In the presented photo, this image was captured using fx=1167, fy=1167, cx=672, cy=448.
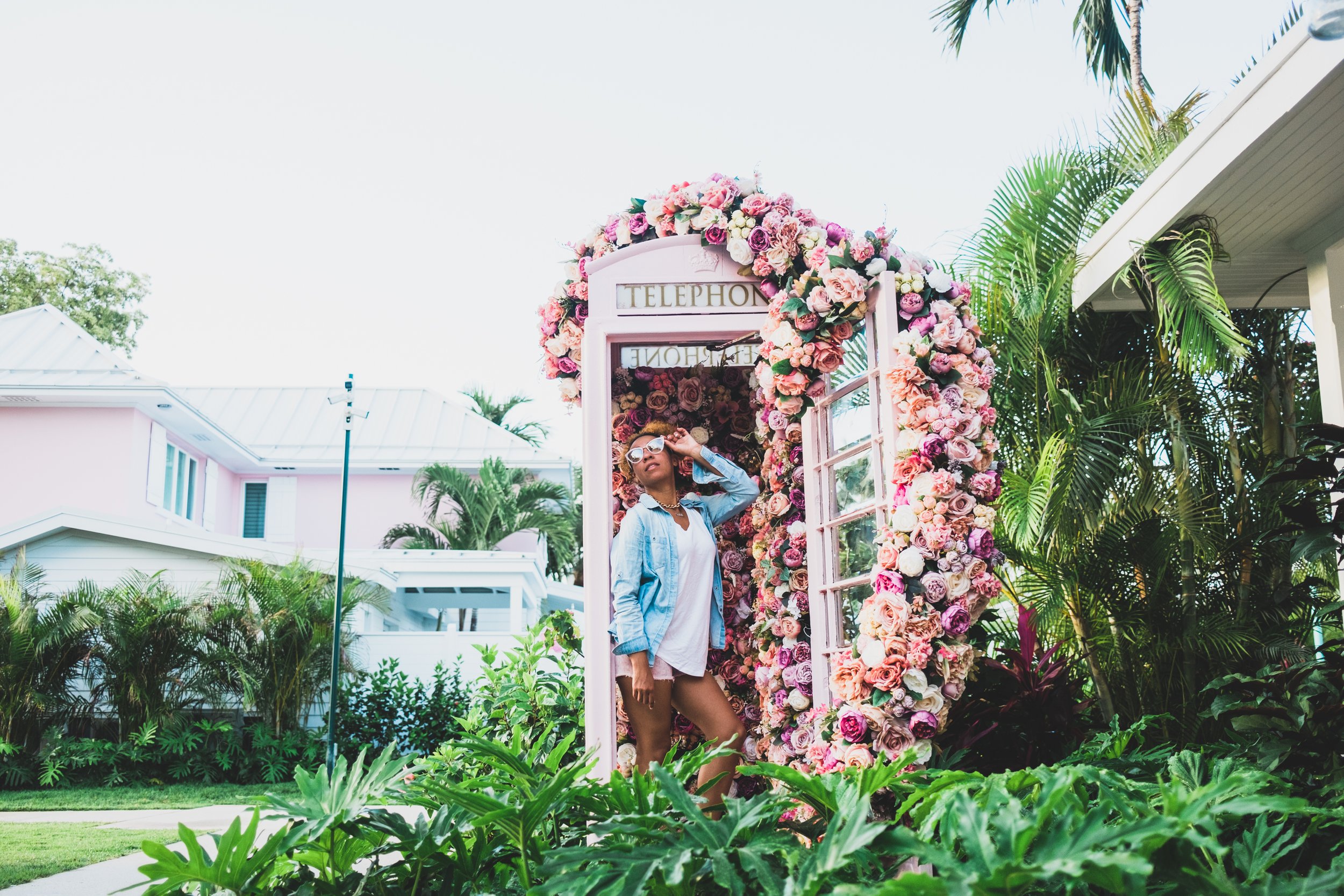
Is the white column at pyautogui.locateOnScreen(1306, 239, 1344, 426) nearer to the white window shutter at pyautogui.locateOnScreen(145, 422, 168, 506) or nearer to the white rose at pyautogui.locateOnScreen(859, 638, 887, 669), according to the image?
the white rose at pyautogui.locateOnScreen(859, 638, 887, 669)

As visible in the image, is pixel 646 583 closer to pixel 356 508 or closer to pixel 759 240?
pixel 759 240

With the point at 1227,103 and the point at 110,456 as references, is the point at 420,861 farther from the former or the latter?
the point at 110,456

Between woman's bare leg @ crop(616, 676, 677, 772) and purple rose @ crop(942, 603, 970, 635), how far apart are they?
1256 mm

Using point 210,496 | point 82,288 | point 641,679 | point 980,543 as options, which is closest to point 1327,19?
point 980,543

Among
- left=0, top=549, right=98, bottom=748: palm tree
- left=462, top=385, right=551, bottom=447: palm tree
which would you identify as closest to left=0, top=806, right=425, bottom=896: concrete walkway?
left=0, top=549, right=98, bottom=748: palm tree

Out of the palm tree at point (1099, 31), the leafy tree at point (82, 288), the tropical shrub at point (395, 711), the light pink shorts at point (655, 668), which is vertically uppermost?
the leafy tree at point (82, 288)

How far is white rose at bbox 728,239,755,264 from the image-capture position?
17.1ft

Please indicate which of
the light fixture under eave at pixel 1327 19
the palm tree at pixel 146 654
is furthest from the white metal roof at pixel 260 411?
the light fixture under eave at pixel 1327 19

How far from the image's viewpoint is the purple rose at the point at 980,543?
4.44 metres

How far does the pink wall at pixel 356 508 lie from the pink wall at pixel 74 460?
181 inches

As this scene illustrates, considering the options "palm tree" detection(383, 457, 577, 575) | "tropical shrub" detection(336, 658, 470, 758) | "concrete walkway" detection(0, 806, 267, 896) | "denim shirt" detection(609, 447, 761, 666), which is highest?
"palm tree" detection(383, 457, 577, 575)

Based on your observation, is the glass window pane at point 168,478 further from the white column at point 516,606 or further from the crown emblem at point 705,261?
the crown emblem at point 705,261

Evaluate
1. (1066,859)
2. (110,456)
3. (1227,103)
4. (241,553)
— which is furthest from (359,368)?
(1066,859)

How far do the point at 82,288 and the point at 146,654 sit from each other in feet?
58.7
